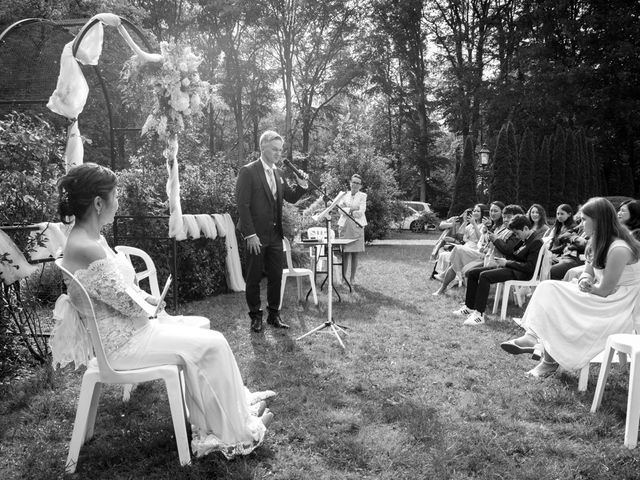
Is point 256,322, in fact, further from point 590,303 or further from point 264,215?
point 590,303

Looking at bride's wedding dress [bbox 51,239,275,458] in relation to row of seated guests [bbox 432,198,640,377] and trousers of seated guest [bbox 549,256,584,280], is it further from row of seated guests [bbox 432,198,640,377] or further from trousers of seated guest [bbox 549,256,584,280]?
trousers of seated guest [bbox 549,256,584,280]

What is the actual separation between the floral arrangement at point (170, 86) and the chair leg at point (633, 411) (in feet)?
12.7

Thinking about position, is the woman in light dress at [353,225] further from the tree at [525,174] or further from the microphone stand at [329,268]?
the tree at [525,174]

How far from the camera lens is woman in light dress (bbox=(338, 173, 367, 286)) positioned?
324 inches

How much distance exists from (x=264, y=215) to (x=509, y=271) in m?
3.06

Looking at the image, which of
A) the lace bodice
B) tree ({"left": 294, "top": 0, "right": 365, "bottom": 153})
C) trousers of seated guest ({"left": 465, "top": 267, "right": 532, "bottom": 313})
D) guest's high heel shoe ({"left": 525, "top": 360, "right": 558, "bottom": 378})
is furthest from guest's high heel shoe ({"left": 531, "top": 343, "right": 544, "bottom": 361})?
tree ({"left": 294, "top": 0, "right": 365, "bottom": 153})

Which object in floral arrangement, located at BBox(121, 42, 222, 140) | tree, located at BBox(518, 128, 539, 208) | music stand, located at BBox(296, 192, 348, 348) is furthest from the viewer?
tree, located at BBox(518, 128, 539, 208)

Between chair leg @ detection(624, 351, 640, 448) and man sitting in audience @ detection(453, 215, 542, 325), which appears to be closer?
chair leg @ detection(624, 351, 640, 448)

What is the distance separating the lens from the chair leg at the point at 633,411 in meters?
3.05

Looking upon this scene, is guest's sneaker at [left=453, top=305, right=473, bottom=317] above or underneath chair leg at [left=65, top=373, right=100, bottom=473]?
underneath

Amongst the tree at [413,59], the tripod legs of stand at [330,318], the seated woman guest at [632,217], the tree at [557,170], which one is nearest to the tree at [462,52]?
the tree at [413,59]

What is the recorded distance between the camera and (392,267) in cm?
1158

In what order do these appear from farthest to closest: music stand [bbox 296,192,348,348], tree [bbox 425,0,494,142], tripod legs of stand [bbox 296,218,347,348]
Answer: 1. tree [bbox 425,0,494,142]
2. tripod legs of stand [bbox 296,218,347,348]
3. music stand [bbox 296,192,348,348]

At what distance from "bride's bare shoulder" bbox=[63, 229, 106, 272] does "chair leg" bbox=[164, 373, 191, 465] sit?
70 cm
